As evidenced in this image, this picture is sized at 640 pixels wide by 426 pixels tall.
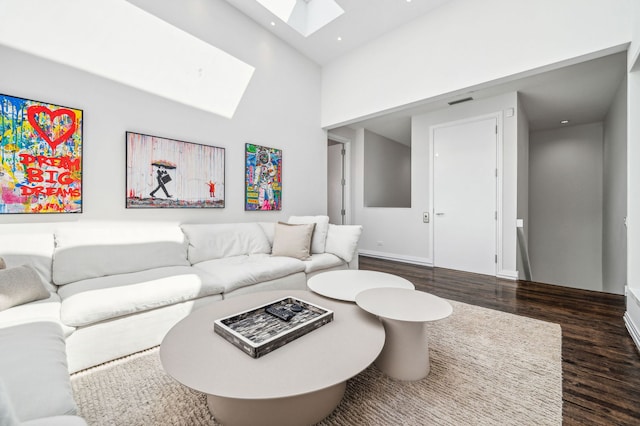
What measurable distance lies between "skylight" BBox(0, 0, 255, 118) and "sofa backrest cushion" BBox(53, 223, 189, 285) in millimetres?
1375

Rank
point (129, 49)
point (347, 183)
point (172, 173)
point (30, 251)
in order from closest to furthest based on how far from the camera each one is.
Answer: point (30, 251)
point (129, 49)
point (172, 173)
point (347, 183)

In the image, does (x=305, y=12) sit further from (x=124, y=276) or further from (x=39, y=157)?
(x=124, y=276)

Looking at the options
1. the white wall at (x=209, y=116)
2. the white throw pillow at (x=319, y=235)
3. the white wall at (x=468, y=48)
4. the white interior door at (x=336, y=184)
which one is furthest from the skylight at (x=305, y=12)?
the white throw pillow at (x=319, y=235)

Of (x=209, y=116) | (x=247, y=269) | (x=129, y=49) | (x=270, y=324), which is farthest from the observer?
(x=209, y=116)

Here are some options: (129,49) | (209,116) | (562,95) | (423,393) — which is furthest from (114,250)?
(562,95)

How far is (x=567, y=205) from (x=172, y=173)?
6.92 m

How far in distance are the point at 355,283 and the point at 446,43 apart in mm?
2938

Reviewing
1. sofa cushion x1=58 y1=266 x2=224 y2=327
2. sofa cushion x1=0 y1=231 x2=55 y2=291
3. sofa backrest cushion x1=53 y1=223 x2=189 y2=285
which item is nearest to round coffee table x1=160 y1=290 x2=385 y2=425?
sofa cushion x1=58 y1=266 x2=224 y2=327

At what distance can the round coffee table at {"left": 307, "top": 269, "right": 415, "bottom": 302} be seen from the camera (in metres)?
1.77

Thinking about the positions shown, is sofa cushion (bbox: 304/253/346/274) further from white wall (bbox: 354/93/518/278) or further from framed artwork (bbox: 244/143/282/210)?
white wall (bbox: 354/93/518/278)

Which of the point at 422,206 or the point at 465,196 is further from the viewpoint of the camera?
the point at 422,206

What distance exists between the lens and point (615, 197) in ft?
12.7

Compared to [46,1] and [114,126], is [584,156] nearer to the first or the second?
[114,126]

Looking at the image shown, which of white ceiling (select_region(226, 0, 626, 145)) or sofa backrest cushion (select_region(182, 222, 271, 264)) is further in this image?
white ceiling (select_region(226, 0, 626, 145))
